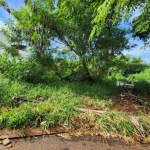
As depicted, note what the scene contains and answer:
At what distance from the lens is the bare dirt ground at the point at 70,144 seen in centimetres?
210

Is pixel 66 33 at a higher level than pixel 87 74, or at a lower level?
higher

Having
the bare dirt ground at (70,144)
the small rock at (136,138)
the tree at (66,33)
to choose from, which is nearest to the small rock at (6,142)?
the bare dirt ground at (70,144)

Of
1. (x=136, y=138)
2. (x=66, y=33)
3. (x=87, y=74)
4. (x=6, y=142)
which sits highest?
(x=66, y=33)

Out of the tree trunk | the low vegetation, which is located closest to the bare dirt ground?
the low vegetation

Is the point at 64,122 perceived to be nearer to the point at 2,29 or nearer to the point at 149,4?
the point at 149,4

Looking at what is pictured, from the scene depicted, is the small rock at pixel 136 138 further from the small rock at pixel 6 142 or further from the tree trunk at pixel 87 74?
the tree trunk at pixel 87 74

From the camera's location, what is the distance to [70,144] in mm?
2211

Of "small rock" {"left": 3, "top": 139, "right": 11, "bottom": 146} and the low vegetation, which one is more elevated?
the low vegetation

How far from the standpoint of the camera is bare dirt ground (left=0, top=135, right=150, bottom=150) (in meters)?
2.10

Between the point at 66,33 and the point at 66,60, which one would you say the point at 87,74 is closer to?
the point at 66,60

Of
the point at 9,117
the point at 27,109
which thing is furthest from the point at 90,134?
the point at 9,117

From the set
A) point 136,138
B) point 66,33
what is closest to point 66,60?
point 66,33

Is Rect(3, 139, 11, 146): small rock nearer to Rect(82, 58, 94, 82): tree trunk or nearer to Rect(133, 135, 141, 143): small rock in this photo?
Rect(133, 135, 141, 143): small rock

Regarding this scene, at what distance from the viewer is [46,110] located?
284cm
